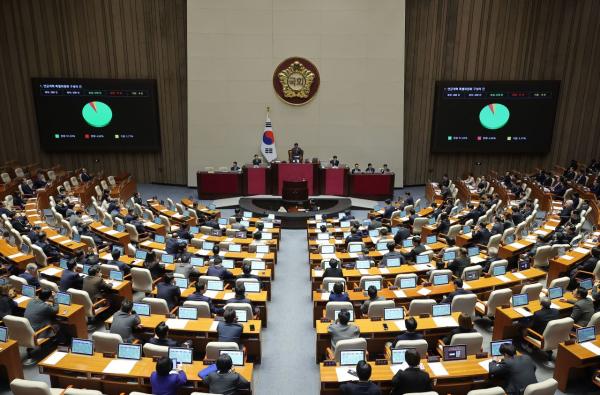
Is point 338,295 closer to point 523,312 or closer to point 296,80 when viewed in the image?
point 523,312

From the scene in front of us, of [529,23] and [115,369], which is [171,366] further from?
[529,23]

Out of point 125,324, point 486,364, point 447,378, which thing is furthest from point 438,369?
point 125,324

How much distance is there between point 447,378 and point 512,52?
63.6 ft

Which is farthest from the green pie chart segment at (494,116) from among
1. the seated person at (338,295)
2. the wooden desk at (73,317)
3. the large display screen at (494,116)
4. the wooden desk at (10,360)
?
the wooden desk at (10,360)

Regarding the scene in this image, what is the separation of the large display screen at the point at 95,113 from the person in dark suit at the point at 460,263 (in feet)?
52.8

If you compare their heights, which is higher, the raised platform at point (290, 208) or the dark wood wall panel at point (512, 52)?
the dark wood wall panel at point (512, 52)

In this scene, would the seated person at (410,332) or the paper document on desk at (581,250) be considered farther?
the paper document on desk at (581,250)

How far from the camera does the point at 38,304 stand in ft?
25.3

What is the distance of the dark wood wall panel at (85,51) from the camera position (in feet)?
68.3

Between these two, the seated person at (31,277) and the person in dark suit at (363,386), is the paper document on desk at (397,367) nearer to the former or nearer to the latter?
the person in dark suit at (363,386)

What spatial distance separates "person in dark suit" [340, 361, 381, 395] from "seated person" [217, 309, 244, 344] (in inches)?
84.6

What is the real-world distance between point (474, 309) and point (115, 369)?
6172 millimetres

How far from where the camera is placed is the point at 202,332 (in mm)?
7465

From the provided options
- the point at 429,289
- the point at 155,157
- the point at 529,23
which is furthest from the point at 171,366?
the point at 529,23
